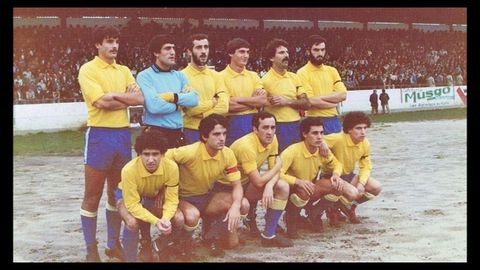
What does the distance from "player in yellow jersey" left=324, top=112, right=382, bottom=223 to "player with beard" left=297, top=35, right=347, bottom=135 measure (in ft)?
0.23

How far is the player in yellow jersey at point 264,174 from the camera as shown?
12.8 feet

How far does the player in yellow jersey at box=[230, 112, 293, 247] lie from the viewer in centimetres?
390

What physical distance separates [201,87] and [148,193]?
2.37 ft

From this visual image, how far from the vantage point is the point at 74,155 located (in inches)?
157

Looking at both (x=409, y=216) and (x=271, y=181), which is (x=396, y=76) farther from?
(x=271, y=181)

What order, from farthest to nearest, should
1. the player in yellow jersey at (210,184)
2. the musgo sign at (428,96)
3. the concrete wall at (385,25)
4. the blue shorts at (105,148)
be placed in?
the musgo sign at (428,96) → the concrete wall at (385,25) → the player in yellow jersey at (210,184) → the blue shorts at (105,148)

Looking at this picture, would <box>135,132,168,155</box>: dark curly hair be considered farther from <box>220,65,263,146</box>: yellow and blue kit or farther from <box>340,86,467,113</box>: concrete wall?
<box>340,86,467,113</box>: concrete wall

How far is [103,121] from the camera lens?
3.59m

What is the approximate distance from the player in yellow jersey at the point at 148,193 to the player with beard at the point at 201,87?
14.2 inches

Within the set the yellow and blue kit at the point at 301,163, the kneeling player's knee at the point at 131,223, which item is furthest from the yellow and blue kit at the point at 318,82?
the kneeling player's knee at the point at 131,223

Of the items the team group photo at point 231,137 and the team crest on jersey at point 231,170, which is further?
the team crest on jersey at point 231,170

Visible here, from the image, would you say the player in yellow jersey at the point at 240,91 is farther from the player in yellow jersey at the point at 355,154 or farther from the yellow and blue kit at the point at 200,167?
the player in yellow jersey at the point at 355,154

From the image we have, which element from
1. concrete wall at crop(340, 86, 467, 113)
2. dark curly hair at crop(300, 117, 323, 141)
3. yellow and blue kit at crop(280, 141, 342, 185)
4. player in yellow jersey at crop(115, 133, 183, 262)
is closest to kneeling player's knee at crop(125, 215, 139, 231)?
player in yellow jersey at crop(115, 133, 183, 262)

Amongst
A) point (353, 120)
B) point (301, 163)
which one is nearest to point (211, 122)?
point (301, 163)
